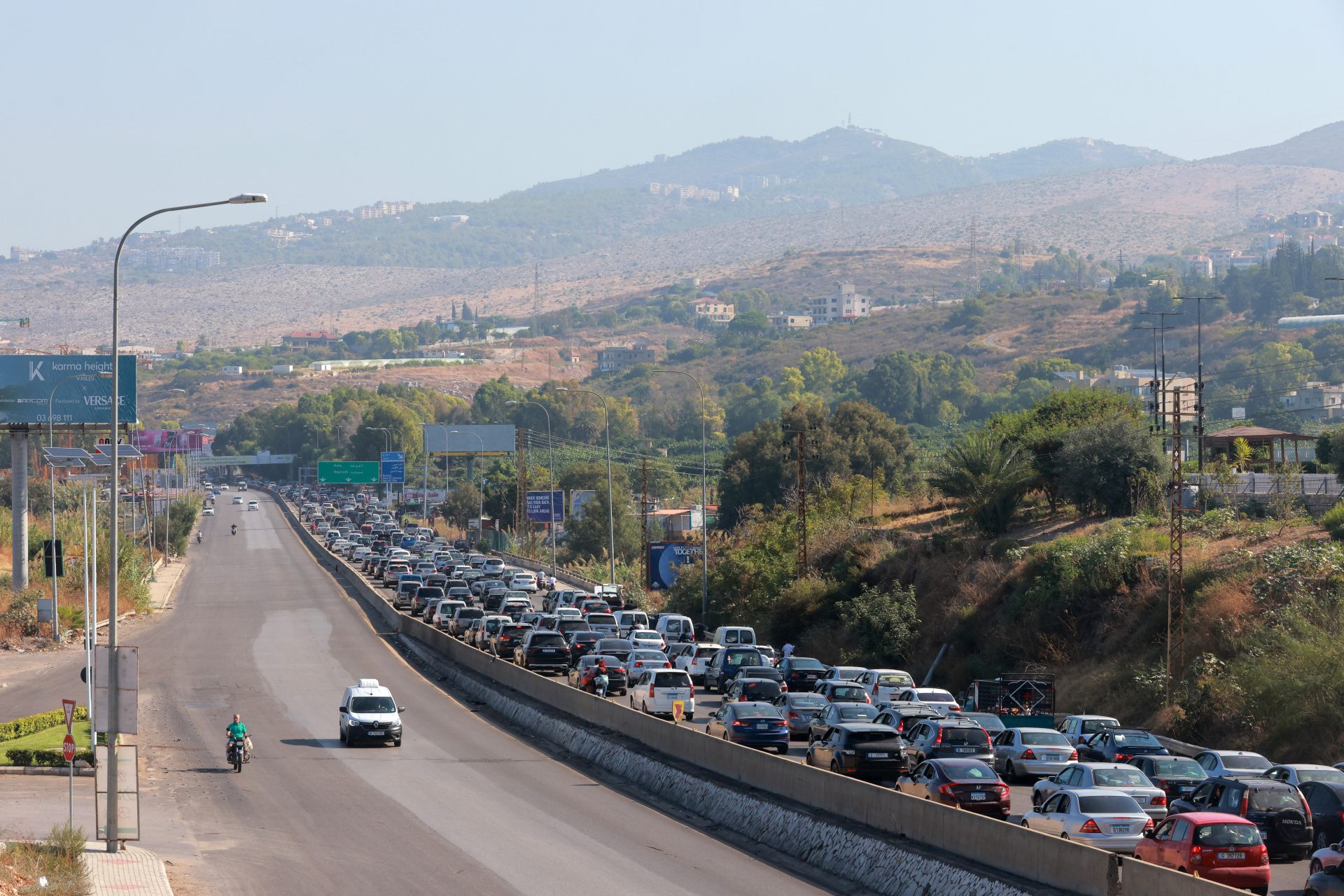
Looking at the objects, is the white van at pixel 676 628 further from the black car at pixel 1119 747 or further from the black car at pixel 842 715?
the black car at pixel 1119 747

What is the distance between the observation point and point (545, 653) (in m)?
47.7

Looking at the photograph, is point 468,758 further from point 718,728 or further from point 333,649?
point 333,649

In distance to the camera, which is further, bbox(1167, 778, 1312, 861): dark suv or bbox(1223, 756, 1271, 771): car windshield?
bbox(1223, 756, 1271, 771): car windshield

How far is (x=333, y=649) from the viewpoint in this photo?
58219 millimetres

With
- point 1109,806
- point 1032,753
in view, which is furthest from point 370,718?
point 1109,806

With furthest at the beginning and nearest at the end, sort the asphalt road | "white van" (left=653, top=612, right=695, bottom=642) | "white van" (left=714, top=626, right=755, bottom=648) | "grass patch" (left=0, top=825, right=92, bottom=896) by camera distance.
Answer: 1. "white van" (left=653, top=612, right=695, bottom=642)
2. "white van" (left=714, top=626, right=755, bottom=648)
3. the asphalt road
4. "grass patch" (left=0, top=825, right=92, bottom=896)

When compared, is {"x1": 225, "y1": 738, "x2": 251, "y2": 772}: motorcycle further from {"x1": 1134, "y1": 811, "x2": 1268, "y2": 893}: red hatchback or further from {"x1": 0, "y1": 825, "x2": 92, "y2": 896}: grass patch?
{"x1": 1134, "y1": 811, "x2": 1268, "y2": 893}: red hatchback

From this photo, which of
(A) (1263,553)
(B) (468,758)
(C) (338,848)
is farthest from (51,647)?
(A) (1263,553)

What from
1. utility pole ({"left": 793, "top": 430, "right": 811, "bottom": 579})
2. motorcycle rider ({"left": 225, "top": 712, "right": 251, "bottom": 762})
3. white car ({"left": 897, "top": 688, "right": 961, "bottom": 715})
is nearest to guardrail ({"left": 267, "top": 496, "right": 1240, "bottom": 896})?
white car ({"left": 897, "top": 688, "right": 961, "bottom": 715})

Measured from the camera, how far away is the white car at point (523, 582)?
7228 centimetres

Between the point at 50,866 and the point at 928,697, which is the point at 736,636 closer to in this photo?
the point at 928,697

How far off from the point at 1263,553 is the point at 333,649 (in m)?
32.9

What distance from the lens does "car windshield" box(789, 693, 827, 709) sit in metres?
35.4

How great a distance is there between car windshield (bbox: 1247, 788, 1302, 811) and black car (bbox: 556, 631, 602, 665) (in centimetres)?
2962
